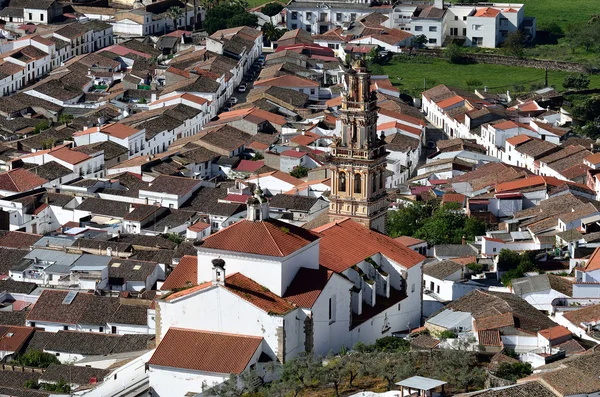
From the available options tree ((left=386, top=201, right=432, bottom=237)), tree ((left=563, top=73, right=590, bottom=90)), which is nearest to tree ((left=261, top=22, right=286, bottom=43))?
tree ((left=563, top=73, right=590, bottom=90))

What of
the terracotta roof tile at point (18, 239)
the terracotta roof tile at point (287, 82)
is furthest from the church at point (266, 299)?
the terracotta roof tile at point (287, 82)

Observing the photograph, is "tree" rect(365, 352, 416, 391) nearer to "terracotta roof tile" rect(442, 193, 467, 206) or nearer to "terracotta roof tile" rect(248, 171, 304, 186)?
"terracotta roof tile" rect(442, 193, 467, 206)

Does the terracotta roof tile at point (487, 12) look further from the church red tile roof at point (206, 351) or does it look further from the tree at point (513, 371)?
the church red tile roof at point (206, 351)

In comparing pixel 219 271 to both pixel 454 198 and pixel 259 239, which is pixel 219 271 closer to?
pixel 259 239

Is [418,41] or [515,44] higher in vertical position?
[515,44]

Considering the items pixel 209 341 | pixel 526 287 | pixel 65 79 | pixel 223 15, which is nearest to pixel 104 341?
pixel 209 341

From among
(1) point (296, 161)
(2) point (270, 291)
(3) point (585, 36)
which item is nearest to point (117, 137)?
(1) point (296, 161)
